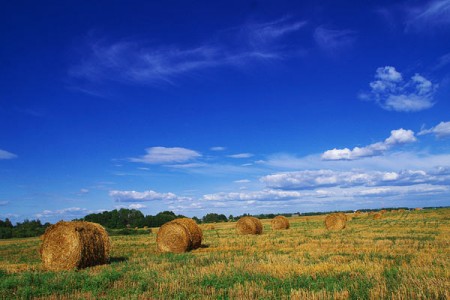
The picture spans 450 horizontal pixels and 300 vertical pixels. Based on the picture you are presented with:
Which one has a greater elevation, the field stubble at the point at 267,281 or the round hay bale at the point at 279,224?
the round hay bale at the point at 279,224

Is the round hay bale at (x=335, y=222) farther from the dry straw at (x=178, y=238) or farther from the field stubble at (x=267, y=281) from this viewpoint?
the field stubble at (x=267, y=281)

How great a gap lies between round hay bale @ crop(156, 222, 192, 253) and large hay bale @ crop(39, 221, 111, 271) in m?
4.53

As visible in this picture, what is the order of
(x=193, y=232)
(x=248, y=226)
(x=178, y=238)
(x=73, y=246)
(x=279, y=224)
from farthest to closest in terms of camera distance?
(x=279, y=224) < (x=248, y=226) < (x=193, y=232) < (x=178, y=238) < (x=73, y=246)

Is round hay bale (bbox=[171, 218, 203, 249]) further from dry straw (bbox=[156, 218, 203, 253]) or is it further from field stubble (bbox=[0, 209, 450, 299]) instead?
field stubble (bbox=[0, 209, 450, 299])

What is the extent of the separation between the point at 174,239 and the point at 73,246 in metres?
6.14

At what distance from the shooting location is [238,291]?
8844 mm

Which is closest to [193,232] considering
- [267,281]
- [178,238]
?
[178,238]

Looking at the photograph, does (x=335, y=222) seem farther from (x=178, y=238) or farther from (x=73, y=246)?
(x=73, y=246)

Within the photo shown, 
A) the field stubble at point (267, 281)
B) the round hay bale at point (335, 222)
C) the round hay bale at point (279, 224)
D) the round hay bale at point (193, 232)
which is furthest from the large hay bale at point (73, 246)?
the round hay bale at point (335, 222)

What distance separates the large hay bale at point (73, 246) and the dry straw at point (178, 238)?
4538mm

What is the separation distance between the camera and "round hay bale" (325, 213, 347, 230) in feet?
113

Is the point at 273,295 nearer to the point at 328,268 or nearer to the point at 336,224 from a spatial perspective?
the point at 328,268

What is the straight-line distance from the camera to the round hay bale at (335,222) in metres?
34.3

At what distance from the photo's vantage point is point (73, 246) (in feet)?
50.5
